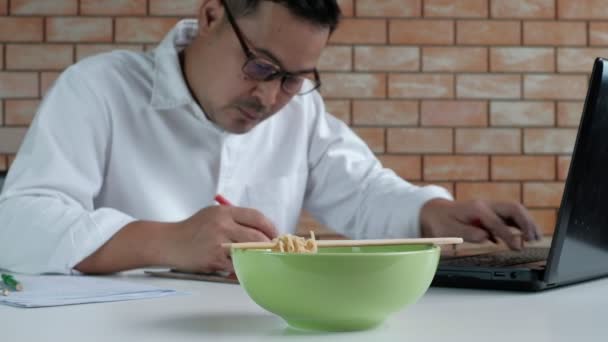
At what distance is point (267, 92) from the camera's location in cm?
166

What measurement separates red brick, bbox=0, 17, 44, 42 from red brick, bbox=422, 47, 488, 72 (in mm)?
1154

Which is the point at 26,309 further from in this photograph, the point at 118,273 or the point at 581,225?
the point at 581,225

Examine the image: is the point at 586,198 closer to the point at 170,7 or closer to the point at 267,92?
the point at 267,92

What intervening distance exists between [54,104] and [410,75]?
1.22m

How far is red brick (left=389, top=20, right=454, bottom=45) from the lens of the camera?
2.54 m

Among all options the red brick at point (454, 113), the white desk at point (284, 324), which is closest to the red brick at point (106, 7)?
the red brick at point (454, 113)

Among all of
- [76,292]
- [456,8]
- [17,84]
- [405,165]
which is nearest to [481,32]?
[456,8]

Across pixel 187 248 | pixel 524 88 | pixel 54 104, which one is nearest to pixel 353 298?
pixel 187 248

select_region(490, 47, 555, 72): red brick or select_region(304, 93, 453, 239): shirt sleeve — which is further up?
select_region(490, 47, 555, 72): red brick

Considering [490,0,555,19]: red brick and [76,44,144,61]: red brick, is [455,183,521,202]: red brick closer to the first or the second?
[490,0,555,19]: red brick

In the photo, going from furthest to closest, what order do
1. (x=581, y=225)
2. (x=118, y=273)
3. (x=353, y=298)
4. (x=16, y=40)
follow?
(x=16, y=40) → (x=118, y=273) → (x=581, y=225) → (x=353, y=298)

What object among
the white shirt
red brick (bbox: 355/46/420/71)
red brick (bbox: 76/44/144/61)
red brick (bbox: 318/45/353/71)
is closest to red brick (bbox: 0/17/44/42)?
red brick (bbox: 76/44/144/61)

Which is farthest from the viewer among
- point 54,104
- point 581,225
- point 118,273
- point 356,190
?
point 356,190

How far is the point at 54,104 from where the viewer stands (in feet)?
5.42
